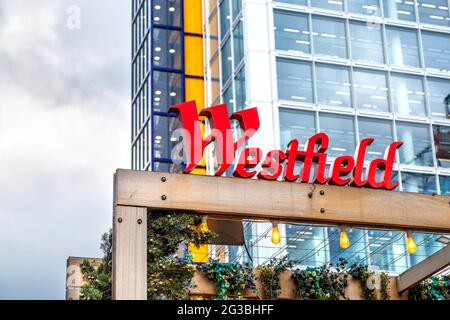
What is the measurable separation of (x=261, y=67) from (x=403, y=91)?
5891mm

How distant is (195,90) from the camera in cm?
4053

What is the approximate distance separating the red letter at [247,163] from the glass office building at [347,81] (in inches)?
459

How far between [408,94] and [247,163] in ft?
62.6

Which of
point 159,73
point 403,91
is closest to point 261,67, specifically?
point 403,91

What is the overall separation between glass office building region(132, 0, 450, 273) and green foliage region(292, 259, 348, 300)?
905 cm

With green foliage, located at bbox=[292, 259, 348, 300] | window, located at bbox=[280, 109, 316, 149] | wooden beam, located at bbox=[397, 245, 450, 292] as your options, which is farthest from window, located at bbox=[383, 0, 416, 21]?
green foliage, located at bbox=[292, 259, 348, 300]

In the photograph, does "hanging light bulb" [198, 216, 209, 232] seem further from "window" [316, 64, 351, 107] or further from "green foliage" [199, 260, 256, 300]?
"window" [316, 64, 351, 107]

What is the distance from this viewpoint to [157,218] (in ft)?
55.4

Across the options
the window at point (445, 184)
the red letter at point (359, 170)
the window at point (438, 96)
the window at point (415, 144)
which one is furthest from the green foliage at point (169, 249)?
the window at point (438, 96)

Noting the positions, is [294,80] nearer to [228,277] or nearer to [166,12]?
[166,12]

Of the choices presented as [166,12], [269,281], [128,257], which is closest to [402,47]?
[166,12]

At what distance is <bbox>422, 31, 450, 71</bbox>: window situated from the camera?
36094 millimetres
